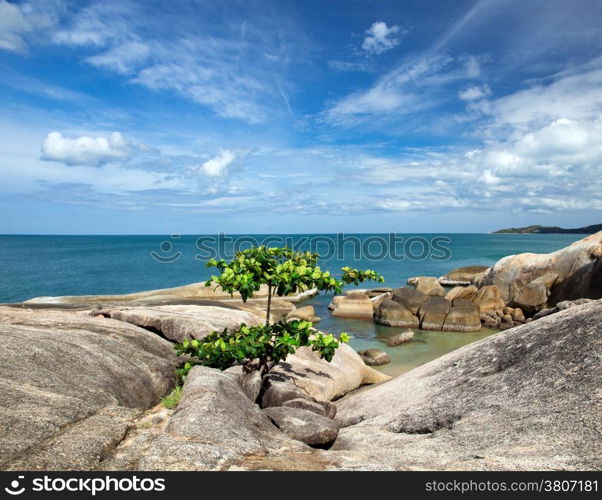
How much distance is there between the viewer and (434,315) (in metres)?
32.4

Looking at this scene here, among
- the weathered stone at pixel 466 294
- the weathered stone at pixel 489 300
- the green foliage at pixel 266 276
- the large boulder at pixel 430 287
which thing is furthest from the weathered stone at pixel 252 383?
the large boulder at pixel 430 287

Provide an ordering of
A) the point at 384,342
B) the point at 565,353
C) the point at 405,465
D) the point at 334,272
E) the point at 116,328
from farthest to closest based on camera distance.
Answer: the point at 334,272
the point at 384,342
the point at 116,328
the point at 565,353
the point at 405,465

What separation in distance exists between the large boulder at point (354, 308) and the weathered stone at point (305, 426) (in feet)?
101

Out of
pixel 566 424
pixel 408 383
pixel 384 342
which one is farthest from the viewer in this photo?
pixel 384 342

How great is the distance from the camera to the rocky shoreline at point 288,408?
4.70m

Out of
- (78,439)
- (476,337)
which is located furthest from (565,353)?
(476,337)

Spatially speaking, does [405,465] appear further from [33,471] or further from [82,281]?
[82,281]

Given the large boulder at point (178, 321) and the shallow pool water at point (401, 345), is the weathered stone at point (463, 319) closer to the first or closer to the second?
the shallow pool water at point (401, 345)

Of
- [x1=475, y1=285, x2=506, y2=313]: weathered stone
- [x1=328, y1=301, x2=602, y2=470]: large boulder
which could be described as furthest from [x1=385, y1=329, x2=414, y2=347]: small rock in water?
[x1=328, y1=301, x2=602, y2=470]: large boulder

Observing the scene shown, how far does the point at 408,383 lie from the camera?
9.75 metres

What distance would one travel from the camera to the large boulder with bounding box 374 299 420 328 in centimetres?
3334

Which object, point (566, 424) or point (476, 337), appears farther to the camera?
point (476, 337)

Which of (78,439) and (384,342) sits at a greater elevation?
(78,439)
